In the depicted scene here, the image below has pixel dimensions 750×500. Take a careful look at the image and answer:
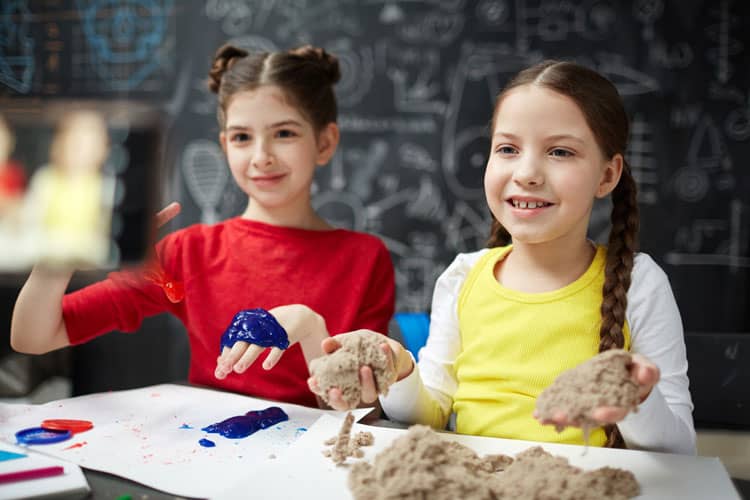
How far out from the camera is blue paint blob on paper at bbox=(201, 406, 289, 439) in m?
1.00

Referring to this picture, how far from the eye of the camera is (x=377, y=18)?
2684 millimetres

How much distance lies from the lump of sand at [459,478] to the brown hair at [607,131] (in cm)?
29

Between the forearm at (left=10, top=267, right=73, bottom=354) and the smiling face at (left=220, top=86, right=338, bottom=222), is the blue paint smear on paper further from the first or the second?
the smiling face at (left=220, top=86, right=338, bottom=222)

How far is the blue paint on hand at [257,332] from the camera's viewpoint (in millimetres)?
1038

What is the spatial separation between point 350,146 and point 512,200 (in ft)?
5.68

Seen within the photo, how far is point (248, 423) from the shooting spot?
40.8 inches

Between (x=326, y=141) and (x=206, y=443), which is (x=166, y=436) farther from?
(x=326, y=141)

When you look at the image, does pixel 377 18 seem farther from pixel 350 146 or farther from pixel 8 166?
pixel 8 166

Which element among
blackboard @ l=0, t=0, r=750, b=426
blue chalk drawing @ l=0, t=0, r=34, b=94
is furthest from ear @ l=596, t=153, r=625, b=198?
blue chalk drawing @ l=0, t=0, r=34, b=94

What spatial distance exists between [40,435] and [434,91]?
6.69 ft

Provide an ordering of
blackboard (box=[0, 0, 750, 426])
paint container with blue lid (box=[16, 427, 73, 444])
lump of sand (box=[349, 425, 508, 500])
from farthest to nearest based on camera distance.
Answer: blackboard (box=[0, 0, 750, 426]) → paint container with blue lid (box=[16, 427, 73, 444]) → lump of sand (box=[349, 425, 508, 500])

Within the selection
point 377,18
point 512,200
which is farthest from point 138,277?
point 377,18

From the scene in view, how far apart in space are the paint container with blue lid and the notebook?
10cm

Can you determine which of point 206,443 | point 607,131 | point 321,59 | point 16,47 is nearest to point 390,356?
point 206,443
